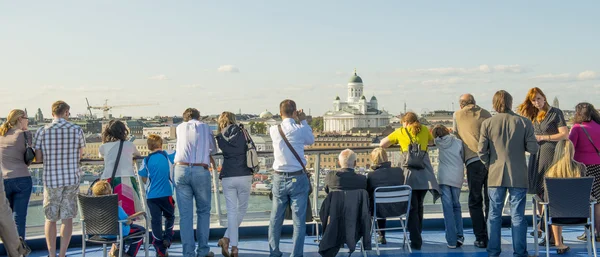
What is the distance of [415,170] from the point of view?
553cm

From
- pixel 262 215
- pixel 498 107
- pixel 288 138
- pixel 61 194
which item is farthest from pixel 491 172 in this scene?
pixel 61 194

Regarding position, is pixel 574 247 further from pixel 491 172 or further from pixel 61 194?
pixel 61 194

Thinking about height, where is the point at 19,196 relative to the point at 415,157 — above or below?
below

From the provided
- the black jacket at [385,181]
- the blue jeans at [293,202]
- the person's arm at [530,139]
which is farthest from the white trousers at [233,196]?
the person's arm at [530,139]

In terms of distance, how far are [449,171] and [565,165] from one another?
96 centimetres

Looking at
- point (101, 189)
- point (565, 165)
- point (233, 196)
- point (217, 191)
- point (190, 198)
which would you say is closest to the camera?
point (101, 189)

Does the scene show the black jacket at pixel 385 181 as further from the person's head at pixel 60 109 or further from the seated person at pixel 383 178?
the person's head at pixel 60 109

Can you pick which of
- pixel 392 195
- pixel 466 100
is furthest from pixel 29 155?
pixel 466 100

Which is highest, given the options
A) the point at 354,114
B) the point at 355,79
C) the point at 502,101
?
the point at 355,79

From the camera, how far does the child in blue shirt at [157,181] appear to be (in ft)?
17.1

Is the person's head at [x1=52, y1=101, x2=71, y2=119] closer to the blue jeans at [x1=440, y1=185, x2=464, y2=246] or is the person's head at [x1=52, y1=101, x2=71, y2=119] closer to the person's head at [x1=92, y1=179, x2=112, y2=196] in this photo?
the person's head at [x1=92, y1=179, x2=112, y2=196]

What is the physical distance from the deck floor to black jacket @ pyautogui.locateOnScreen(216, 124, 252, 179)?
747mm

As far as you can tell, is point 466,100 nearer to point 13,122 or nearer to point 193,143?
point 193,143

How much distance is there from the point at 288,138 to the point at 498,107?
151cm
